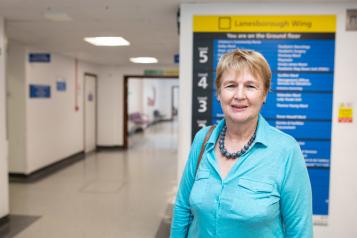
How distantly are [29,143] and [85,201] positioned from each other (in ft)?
6.11

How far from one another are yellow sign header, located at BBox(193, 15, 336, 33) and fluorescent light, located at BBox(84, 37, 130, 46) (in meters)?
A: 2.46

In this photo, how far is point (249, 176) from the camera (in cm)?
128

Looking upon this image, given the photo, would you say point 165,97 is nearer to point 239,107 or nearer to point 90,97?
point 90,97

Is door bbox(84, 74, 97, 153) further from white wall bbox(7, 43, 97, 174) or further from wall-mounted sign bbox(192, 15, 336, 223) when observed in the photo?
wall-mounted sign bbox(192, 15, 336, 223)

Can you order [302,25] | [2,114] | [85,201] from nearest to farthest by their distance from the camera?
[302,25] → [2,114] → [85,201]

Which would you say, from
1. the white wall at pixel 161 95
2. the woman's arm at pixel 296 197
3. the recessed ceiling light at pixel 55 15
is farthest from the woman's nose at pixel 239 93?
the white wall at pixel 161 95

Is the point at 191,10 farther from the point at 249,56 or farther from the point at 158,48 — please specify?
the point at 158,48

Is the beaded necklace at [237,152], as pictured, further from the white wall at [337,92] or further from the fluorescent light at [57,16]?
the fluorescent light at [57,16]

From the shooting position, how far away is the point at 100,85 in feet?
32.1

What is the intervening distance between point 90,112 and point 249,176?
848cm

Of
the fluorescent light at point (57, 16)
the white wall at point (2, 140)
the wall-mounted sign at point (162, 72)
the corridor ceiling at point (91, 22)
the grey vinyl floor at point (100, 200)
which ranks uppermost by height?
the corridor ceiling at point (91, 22)

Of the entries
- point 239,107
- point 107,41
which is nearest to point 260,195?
point 239,107

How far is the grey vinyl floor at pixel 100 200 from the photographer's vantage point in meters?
3.98

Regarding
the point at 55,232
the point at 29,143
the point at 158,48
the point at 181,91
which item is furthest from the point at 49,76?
the point at 181,91
